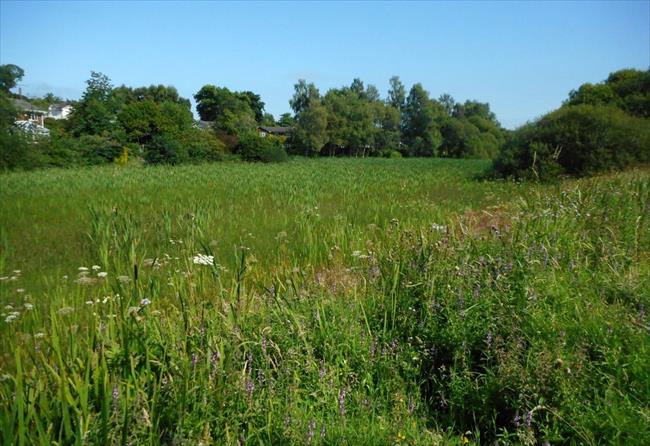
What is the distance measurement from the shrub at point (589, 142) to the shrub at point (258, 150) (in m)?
29.8

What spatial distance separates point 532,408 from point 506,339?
68 centimetres

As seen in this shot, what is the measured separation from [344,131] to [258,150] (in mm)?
29171

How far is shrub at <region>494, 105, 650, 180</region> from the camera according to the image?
59.3ft

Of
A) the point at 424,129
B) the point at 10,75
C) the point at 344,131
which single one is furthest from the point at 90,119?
the point at 424,129

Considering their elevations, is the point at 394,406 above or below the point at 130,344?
below

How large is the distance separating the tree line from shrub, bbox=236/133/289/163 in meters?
0.11

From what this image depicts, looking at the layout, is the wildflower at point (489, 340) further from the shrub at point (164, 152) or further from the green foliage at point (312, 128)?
the green foliage at point (312, 128)

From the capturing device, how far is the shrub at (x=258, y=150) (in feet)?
150

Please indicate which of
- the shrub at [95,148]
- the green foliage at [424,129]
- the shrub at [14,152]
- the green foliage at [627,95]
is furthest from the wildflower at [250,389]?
the green foliage at [424,129]

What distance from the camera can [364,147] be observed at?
78250 millimetres

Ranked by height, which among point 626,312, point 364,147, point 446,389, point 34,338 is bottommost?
point 446,389

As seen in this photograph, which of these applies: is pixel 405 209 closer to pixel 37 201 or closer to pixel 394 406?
pixel 394 406

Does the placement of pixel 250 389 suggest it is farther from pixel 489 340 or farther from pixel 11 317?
pixel 11 317

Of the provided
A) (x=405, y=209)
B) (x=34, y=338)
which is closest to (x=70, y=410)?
(x=34, y=338)
